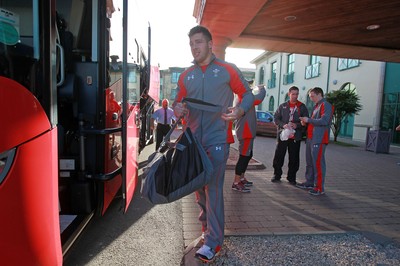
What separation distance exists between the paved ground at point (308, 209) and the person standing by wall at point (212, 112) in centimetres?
61

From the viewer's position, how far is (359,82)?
18.1 metres

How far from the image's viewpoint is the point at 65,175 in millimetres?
2600

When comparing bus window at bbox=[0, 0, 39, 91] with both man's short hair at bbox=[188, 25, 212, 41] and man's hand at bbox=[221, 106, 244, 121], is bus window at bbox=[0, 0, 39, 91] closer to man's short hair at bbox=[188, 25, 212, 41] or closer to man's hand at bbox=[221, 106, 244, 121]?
man's short hair at bbox=[188, 25, 212, 41]

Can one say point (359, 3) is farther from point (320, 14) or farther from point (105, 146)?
point (105, 146)

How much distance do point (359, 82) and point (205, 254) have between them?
19.2 meters

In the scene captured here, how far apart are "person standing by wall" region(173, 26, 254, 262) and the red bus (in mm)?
669

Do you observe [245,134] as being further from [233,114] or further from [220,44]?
[220,44]

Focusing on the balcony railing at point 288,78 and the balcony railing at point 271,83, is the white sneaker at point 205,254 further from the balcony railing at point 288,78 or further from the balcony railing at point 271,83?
the balcony railing at point 271,83

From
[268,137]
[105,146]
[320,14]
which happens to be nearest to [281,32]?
[320,14]

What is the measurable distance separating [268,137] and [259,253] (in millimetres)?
15439

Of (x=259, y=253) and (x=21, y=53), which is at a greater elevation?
(x=21, y=53)

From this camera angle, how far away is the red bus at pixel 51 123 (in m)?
1.35

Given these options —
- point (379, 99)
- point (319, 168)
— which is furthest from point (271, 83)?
point (319, 168)

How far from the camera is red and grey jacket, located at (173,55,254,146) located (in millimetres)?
2648
